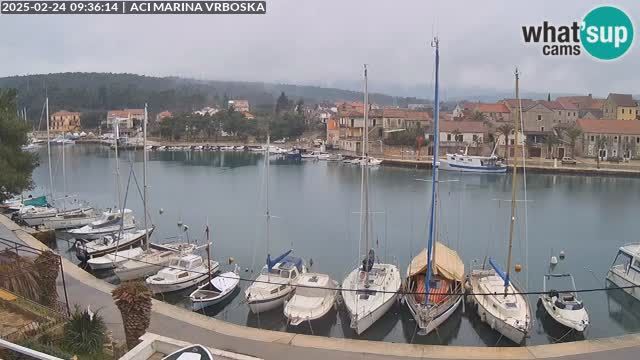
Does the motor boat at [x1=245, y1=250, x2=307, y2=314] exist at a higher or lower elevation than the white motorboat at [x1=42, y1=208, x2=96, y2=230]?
lower

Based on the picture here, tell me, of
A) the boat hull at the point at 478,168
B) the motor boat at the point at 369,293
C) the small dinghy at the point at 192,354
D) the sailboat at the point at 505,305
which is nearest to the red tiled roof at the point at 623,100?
the boat hull at the point at 478,168

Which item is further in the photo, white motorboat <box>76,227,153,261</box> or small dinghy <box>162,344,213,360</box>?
white motorboat <box>76,227,153,261</box>

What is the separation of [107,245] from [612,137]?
62.3 meters

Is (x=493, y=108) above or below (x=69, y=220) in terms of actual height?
above

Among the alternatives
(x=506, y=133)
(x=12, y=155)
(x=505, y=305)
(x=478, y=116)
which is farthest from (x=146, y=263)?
(x=478, y=116)

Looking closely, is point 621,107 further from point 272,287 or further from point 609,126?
point 272,287

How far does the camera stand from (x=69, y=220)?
1142 inches

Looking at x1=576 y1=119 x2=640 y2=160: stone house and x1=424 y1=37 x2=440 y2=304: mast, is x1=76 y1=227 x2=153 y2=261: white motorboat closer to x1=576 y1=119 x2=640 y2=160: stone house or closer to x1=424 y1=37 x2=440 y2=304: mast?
x1=424 y1=37 x2=440 y2=304: mast

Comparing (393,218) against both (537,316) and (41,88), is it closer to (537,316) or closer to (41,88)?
(537,316)

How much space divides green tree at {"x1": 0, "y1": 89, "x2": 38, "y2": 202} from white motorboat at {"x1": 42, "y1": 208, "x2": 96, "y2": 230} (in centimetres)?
616

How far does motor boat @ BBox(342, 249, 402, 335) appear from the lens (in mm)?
15695

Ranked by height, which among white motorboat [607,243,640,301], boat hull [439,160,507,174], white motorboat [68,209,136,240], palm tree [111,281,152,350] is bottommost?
white motorboat [607,243,640,301]

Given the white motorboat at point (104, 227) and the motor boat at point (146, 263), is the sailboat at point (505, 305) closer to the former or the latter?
the motor boat at point (146, 263)

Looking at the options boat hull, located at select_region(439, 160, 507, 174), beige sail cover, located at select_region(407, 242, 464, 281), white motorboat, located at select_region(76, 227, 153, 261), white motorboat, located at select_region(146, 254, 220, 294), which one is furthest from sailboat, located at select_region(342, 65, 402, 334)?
boat hull, located at select_region(439, 160, 507, 174)
